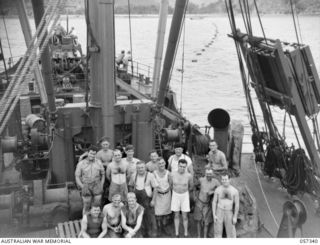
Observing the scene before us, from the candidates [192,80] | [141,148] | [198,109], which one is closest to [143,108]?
[141,148]

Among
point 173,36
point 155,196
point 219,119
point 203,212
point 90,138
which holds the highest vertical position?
point 173,36

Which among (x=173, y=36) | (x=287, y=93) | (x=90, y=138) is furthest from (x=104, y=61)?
(x=287, y=93)

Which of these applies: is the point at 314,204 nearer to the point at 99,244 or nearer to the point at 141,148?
the point at 141,148

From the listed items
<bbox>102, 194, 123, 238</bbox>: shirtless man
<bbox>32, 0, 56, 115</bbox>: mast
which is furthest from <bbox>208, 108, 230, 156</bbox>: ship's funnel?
<bbox>102, 194, 123, 238</bbox>: shirtless man

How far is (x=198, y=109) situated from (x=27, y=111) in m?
18.3

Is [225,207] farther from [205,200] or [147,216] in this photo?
[147,216]

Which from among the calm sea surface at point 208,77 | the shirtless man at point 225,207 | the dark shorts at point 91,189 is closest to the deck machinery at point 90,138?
the shirtless man at point 225,207

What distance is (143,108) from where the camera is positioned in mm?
10945

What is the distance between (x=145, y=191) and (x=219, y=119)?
5092 millimetres

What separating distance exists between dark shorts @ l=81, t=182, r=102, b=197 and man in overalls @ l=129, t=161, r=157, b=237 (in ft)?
1.94

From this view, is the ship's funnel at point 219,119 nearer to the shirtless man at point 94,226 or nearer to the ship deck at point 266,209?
the ship deck at point 266,209

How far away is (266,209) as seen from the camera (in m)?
10.1

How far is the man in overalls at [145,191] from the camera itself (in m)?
7.59

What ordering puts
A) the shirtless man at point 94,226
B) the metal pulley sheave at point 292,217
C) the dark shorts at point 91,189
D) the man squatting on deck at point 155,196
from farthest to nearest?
the dark shorts at point 91,189, the metal pulley sheave at point 292,217, the man squatting on deck at point 155,196, the shirtless man at point 94,226
